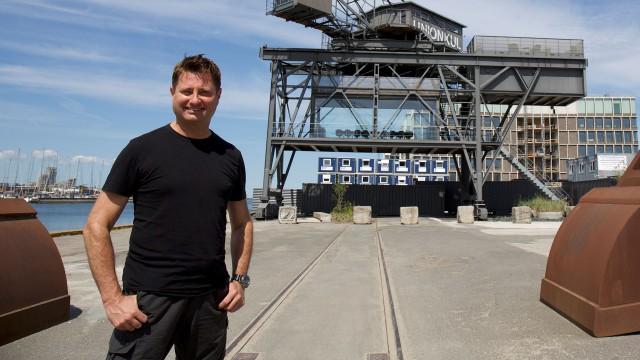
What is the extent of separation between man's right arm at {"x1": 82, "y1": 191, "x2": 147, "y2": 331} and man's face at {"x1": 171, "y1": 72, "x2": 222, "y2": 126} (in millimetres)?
547

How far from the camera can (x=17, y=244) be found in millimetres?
4457

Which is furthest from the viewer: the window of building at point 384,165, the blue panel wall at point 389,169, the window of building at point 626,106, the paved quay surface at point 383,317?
the window of building at point 626,106

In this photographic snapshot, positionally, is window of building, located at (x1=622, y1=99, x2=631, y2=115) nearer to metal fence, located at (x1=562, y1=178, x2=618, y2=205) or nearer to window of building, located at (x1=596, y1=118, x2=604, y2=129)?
window of building, located at (x1=596, y1=118, x2=604, y2=129)

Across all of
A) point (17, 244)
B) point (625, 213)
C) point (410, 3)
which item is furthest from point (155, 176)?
point (410, 3)

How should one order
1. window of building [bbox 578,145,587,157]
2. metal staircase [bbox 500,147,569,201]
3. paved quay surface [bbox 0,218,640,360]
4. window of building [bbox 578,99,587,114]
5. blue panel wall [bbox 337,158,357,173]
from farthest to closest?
window of building [bbox 578,99,587,114] < window of building [bbox 578,145,587,157] < blue panel wall [bbox 337,158,357,173] < metal staircase [bbox 500,147,569,201] < paved quay surface [bbox 0,218,640,360]

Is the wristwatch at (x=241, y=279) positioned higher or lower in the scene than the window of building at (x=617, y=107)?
lower

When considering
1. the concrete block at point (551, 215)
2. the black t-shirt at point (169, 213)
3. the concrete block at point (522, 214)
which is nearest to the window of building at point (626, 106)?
the concrete block at point (551, 215)

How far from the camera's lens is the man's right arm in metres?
2.11

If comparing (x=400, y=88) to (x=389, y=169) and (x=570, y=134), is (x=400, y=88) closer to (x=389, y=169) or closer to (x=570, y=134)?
(x=389, y=169)

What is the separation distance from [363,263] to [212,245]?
7.22 metres

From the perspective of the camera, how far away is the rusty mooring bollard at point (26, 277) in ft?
13.8

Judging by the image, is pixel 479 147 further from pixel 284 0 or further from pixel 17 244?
pixel 17 244

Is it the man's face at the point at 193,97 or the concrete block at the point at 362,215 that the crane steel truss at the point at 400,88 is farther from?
the man's face at the point at 193,97

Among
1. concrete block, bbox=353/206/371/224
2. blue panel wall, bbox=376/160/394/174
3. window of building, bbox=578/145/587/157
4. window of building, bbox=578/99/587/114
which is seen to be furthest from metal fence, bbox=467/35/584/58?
window of building, bbox=578/99/587/114
